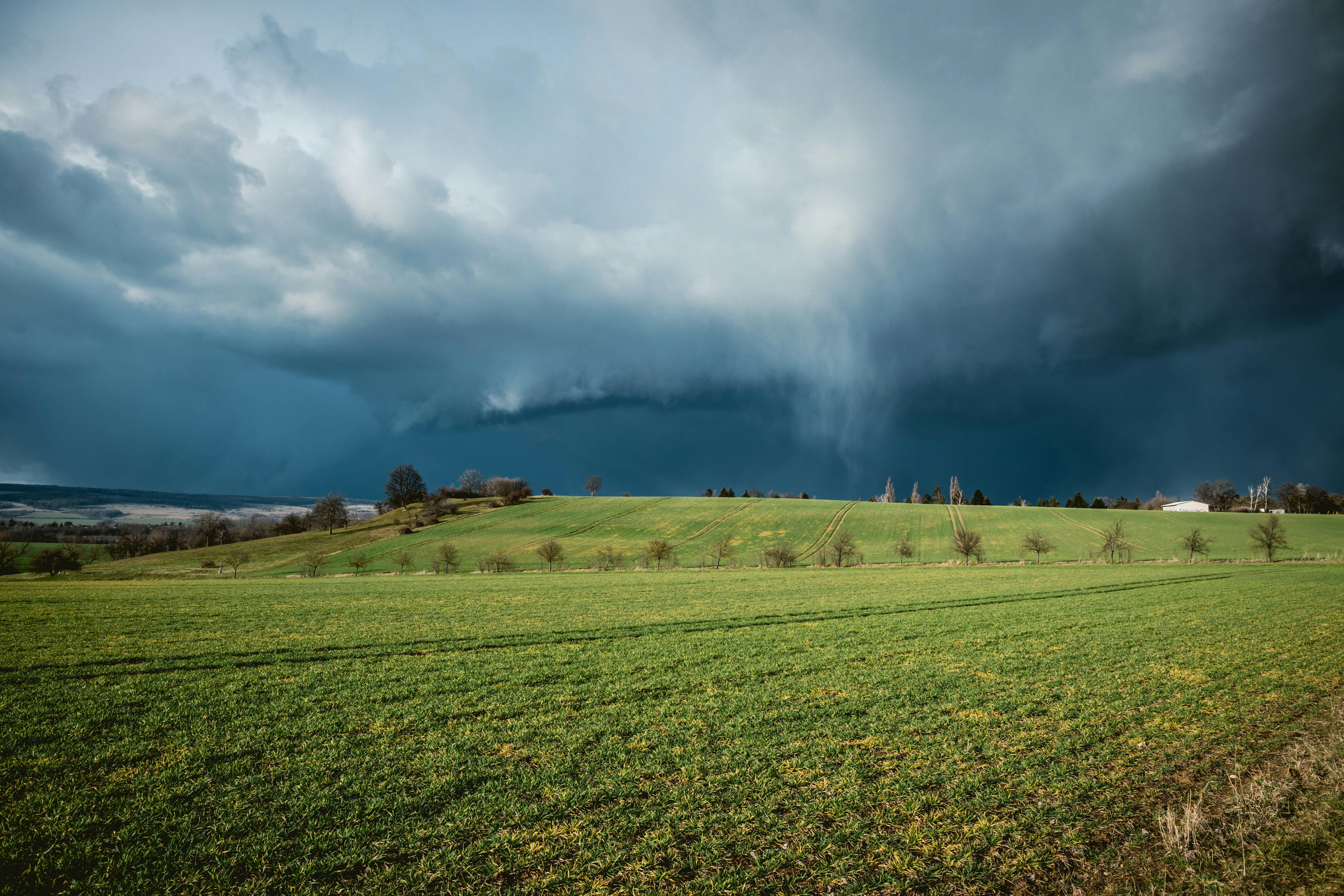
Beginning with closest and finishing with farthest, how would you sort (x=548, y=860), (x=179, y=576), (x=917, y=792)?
(x=548, y=860)
(x=917, y=792)
(x=179, y=576)

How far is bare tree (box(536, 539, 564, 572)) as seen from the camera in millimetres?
70375

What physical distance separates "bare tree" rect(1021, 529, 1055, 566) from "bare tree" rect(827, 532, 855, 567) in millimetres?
22356

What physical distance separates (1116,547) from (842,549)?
130 ft

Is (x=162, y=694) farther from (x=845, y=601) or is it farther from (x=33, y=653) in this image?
(x=845, y=601)

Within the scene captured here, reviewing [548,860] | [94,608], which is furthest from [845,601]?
[94,608]

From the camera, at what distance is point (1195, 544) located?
69.6 meters

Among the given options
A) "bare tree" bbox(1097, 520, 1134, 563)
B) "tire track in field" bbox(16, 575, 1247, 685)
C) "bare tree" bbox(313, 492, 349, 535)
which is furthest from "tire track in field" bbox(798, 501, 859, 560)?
"bare tree" bbox(313, 492, 349, 535)

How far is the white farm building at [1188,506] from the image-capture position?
14612 cm

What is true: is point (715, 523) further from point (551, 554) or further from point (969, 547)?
point (969, 547)

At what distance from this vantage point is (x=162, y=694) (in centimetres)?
1259

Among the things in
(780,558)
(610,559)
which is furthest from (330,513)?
(780,558)

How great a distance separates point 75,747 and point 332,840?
6.81 m

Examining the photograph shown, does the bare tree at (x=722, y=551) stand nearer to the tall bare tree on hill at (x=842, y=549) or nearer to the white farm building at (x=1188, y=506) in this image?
the tall bare tree on hill at (x=842, y=549)

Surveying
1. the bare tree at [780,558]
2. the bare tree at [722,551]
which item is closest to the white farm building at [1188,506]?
the bare tree at [780,558]
